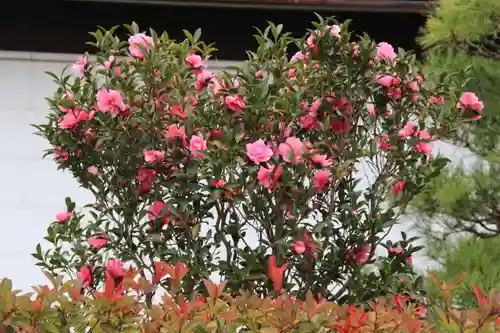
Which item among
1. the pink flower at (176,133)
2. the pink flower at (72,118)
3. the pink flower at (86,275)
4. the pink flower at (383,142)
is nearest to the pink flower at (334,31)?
the pink flower at (383,142)

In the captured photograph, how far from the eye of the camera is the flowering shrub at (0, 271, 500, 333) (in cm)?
214

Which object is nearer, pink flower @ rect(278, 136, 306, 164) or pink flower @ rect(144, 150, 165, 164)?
pink flower @ rect(278, 136, 306, 164)

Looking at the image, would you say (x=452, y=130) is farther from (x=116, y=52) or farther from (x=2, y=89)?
(x=2, y=89)

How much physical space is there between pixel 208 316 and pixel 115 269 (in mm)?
1039

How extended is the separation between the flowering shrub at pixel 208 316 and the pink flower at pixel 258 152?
2.52 ft

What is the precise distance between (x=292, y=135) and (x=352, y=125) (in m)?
0.28

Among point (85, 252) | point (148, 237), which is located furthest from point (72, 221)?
point (148, 237)

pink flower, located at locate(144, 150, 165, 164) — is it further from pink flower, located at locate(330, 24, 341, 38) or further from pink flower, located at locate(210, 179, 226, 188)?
pink flower, located at locate(330, 24, 341, 38)

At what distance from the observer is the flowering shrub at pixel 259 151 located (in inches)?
121

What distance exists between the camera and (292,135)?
3.31 m

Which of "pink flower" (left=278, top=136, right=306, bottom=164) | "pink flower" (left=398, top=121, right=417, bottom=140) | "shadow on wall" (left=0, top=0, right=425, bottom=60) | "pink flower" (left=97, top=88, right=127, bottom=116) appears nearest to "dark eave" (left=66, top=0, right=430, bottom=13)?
"shadow on wall" (left=0, top=0, right=425, bottom=60)

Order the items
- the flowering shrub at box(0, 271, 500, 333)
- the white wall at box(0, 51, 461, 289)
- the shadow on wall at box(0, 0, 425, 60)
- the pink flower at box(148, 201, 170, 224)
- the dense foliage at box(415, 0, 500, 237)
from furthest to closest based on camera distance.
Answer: the shadow on wall at box(0, 0, 425, 60) → the white wall at box(0, 51, 461, 289) → the dense foliage at box(415, 0, 500, 237) → the pink flower at box(148, 201, 170, 224) → the flowering shrub at box(0, 271, 500, 333)

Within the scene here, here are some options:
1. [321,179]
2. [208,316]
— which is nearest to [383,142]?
[321,179]

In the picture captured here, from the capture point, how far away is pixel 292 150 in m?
3.00
